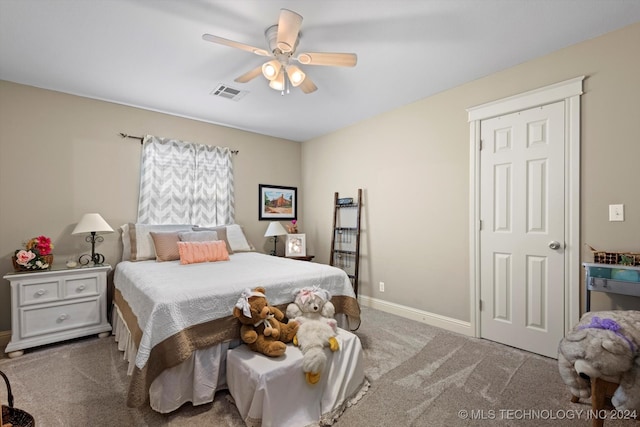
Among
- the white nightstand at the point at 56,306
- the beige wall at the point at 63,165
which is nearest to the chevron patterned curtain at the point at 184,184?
the beige wall at the point at 63,165

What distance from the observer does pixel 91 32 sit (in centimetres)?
209

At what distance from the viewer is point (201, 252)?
305 centimetres

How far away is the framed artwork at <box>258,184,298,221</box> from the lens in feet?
14.8

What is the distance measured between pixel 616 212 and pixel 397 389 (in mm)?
2006

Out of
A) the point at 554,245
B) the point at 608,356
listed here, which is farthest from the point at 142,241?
the point at 554,245

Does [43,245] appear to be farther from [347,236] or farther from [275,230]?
[347,236]

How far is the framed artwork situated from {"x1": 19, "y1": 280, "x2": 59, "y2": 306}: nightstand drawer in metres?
2.44

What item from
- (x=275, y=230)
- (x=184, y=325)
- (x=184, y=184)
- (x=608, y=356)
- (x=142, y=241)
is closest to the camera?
(x=608, y=356)

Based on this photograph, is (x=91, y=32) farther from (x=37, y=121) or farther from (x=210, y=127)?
(x=210, y=127)

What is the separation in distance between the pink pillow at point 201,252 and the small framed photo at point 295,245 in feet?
3.75

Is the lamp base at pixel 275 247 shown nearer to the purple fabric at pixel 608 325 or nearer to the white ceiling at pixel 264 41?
the white ceiling at pixel 264 41

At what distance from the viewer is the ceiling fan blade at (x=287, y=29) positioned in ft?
5.56

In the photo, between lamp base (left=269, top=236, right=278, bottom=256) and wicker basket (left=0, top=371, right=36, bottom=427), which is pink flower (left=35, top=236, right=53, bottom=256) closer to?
wicker basket (left=0, top=371, right=36, bottom=427)

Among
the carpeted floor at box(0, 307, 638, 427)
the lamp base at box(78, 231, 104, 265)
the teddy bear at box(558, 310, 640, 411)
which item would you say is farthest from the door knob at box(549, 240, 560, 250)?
the lamp base at box(78, 231, 104, 265)
